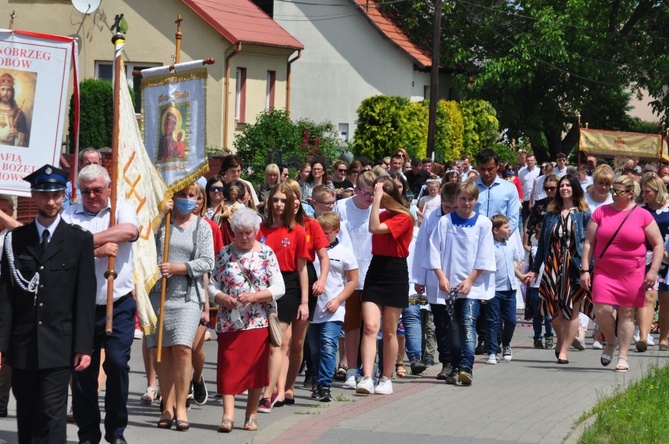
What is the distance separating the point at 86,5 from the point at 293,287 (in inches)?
1058

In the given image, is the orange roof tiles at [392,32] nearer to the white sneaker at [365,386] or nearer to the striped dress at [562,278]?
the striped dress at [562,278]

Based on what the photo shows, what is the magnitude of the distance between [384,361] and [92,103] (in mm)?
24322

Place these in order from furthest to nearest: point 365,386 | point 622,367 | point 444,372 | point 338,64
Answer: point 338,64 < point 622,367 < point 444,372 < point 365,386

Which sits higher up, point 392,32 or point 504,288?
point 392,32

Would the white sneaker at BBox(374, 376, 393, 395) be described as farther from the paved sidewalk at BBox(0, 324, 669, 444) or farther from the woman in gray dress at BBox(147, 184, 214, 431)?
the woman in gray dress at BBox(147, 184, 214, 431)

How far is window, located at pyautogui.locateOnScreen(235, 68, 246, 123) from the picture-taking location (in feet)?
130

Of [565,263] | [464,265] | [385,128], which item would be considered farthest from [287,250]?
[385,128]

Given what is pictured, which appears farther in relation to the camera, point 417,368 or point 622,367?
point 622,367

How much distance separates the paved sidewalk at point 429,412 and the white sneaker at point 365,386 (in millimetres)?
96

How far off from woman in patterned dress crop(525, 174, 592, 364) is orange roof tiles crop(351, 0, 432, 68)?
3319 centimetres

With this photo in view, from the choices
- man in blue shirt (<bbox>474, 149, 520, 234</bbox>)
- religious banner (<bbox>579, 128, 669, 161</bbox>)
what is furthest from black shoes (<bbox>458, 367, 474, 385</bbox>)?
religious banner (<bbox>579, 128, 669, 161</bbox>)

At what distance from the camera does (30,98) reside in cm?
934

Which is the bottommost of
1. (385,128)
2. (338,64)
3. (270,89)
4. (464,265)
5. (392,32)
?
(464,265)

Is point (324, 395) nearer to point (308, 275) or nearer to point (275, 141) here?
point (308, 275)
